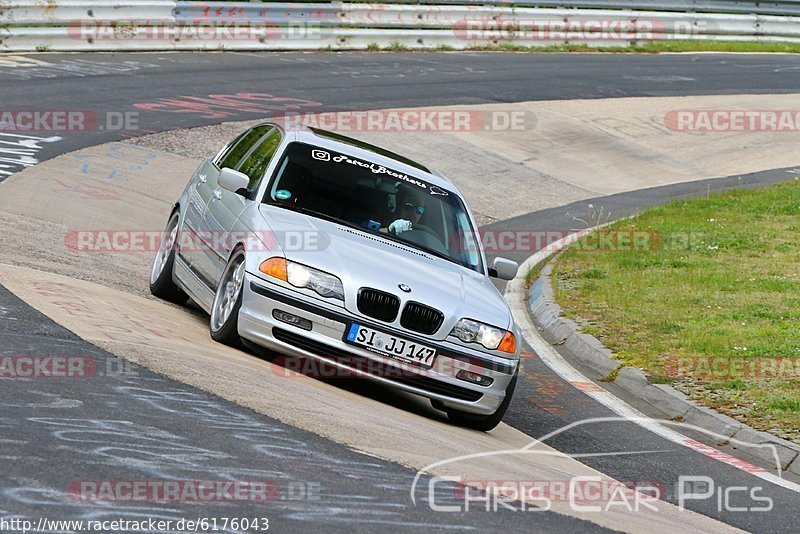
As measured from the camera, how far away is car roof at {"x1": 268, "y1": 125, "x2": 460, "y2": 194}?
965 centimetres

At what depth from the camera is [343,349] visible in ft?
26.0

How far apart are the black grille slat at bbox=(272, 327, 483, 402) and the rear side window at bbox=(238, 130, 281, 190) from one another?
5.55 feet

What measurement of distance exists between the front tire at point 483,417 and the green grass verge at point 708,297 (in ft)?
6.48

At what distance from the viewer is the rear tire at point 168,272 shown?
10.3 metres

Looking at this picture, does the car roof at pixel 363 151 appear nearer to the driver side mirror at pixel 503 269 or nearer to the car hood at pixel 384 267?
the driver side mirror at pixel 503 269

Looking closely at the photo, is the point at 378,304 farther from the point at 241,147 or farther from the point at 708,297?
the point at 708,297

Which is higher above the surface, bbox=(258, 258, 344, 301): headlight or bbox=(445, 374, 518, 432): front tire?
bbox=(258, 258, 344, 301): headlight

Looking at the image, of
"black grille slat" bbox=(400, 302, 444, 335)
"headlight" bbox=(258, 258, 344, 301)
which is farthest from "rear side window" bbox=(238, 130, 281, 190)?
"black grille slat" bbox=(400, 302, 444, 335)

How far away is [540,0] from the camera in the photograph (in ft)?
108

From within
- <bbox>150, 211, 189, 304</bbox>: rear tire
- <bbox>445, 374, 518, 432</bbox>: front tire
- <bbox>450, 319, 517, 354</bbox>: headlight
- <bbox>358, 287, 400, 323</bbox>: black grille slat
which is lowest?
<bbox>445, 374, 518, 432</bbox>: front tire

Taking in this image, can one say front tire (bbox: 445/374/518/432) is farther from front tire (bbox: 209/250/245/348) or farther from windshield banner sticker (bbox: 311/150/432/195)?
windshield banner sticker (bbox: 311/150/432/195)

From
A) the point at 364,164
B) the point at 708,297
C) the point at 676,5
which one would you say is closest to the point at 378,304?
the point at 364,164

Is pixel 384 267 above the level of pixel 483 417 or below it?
above

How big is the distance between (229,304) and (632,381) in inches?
146
